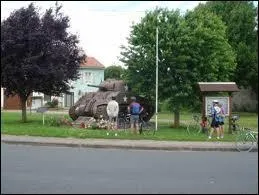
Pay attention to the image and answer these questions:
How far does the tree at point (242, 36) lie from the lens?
60.6 m

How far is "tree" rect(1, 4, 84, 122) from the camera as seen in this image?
3169 cm

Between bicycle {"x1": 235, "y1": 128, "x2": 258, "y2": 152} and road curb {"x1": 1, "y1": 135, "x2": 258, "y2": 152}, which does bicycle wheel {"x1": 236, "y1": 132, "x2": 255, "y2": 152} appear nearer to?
bicycle {"x1": 235, "y1": 128, "x2": 258, "y2": 152}

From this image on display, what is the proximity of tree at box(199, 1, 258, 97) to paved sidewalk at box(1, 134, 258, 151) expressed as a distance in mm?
38057

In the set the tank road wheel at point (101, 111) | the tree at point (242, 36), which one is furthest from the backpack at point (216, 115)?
the tree at point (242, 36)

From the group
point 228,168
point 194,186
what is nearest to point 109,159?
point 228,168

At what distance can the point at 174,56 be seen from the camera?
3281cm

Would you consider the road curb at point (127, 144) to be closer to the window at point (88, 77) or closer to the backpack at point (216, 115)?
the backpack at point (216, 115)

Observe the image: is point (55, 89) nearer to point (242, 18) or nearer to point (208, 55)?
point (208, 55)

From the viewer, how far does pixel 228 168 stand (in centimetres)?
1438

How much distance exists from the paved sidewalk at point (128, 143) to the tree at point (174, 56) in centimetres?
956

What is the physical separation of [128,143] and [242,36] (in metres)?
43.1

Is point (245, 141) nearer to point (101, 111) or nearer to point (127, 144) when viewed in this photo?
point (127, 144)

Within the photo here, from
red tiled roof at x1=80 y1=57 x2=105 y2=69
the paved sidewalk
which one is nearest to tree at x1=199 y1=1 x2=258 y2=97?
red tiled roof at x1=80 y1=57 x2=105 y2=69

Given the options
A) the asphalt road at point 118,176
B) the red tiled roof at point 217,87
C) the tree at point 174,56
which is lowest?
the asphalt road at point 118,176
